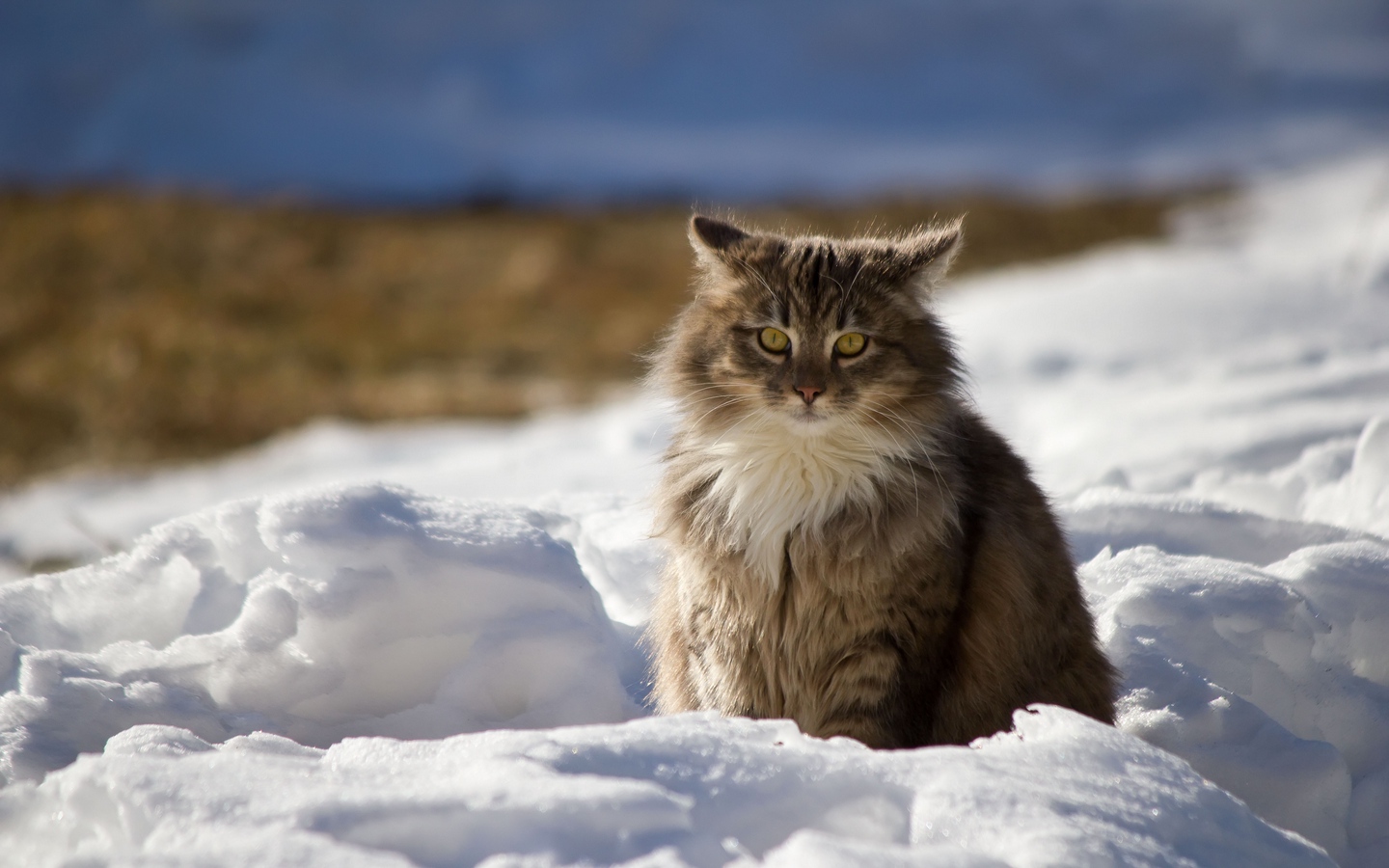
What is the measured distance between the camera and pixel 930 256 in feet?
7.98

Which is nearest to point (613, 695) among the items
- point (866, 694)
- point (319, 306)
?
point (866, 694)

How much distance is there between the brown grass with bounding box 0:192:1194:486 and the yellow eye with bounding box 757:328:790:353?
373 cm

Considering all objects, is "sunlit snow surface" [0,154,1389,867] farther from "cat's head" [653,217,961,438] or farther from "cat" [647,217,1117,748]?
"cat's head" [653,217,961,438]

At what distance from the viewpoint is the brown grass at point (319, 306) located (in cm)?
794

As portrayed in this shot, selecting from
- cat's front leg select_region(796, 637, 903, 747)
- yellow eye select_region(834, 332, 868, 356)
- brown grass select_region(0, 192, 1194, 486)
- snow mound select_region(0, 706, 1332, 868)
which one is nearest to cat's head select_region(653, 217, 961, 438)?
yellow eye select_region(834, 332, 868, 356)

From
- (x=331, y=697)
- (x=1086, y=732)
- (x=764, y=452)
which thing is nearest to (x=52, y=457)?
(x=331, y=697)

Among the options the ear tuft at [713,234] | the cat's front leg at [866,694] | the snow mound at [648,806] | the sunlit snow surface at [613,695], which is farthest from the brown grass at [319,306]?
the snow mound at [648,806]

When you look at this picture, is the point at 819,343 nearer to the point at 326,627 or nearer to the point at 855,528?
the point at 855,528

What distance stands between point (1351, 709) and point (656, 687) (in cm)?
168

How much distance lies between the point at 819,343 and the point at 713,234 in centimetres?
42

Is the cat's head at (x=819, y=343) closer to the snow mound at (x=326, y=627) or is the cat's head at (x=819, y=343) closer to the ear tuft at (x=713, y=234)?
the ear tuft at (x=713, y=234)

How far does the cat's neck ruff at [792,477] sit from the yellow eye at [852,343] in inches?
6.7

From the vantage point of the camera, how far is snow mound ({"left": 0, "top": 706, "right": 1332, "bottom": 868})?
5.16 feet

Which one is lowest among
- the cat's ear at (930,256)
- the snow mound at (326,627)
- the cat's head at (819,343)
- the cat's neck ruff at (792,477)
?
the snow mound at (326,627)
